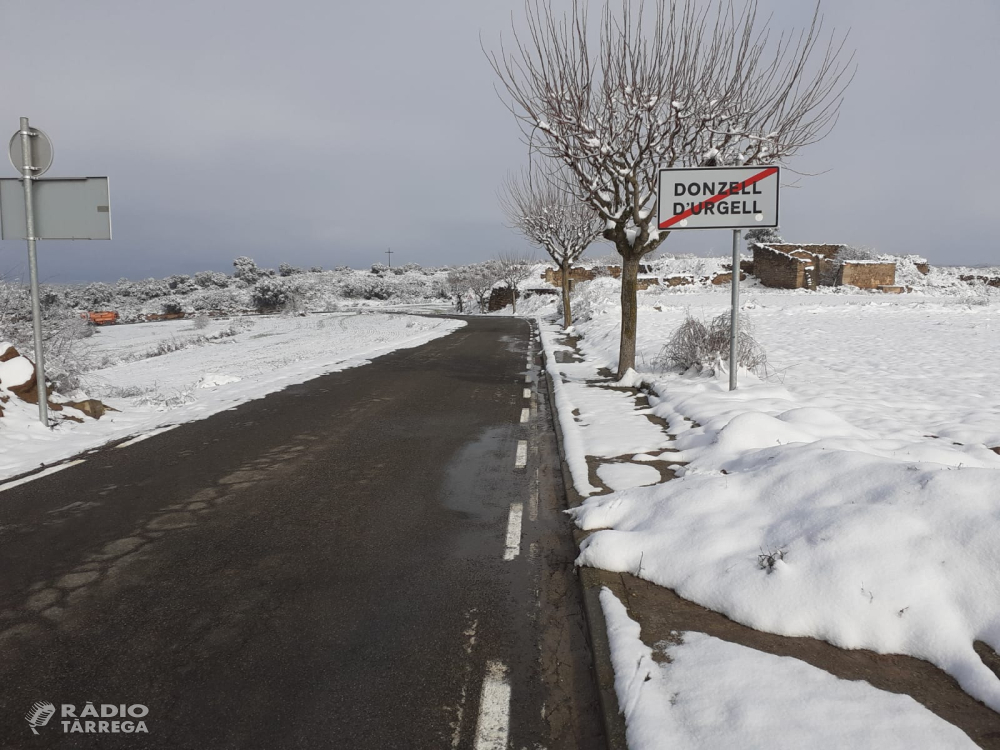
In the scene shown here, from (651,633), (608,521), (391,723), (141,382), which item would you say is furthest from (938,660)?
(141,382)

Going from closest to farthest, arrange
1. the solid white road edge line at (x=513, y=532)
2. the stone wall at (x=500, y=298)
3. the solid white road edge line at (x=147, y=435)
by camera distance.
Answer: the solid white road edge line at (x=513, y=532), the solid white road edge line at (x=147, y=435), the stone wall at (x=500, y=298)

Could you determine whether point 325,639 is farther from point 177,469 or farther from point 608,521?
point 177,469

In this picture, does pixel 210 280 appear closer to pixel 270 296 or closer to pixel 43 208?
pixel 270 296

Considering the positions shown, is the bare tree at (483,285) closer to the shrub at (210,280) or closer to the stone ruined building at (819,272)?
the stone ruined building at (819,272)

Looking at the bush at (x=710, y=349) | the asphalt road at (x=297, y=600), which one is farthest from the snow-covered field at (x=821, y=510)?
the bush at (x=710, y=349)

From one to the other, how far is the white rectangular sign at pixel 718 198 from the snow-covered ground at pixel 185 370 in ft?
24.7

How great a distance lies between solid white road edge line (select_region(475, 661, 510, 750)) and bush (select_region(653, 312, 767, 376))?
851cm

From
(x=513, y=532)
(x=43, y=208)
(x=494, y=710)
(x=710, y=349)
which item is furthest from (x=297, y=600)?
(x=710, y=349)

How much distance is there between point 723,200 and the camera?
8.73 metres

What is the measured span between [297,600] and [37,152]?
7382 mm

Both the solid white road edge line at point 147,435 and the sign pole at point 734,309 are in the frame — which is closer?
the solid white road edge line at point 147,435

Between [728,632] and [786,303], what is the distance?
96.8ft

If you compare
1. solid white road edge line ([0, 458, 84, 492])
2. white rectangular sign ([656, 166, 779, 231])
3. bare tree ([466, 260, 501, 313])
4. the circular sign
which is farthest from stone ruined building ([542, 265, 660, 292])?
solid white road edge line ([0, 458, 84, 492])

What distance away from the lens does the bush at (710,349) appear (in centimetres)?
1098
